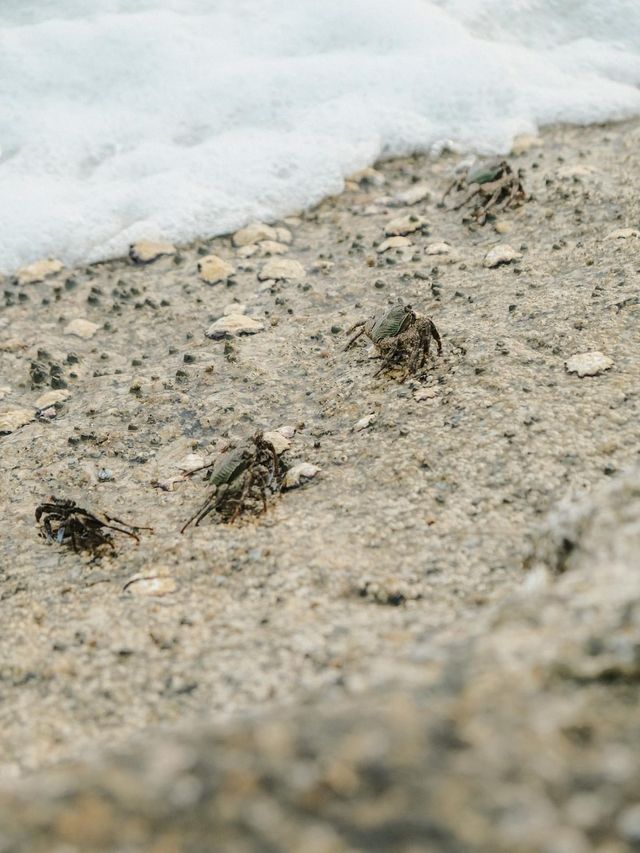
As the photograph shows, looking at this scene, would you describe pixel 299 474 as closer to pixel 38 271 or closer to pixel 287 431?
pixel 287 431

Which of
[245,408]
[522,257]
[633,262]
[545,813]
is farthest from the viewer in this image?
[522,257]

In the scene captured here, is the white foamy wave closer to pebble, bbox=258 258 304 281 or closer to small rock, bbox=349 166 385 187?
small rock, bbox=349 166 385 187

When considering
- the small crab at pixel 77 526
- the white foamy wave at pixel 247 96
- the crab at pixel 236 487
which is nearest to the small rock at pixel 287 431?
the crab at pixel 236 487

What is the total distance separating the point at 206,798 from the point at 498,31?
881 centimetres

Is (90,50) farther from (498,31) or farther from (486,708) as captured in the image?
(486,708)

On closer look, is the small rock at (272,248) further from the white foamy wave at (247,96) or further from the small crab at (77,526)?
the small crab at (77,526)

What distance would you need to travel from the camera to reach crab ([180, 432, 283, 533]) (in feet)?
9.61

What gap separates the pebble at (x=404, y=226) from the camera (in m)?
5.22

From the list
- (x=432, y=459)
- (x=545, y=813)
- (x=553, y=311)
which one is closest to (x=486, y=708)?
(x=545, y=813)

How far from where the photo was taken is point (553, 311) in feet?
12.6

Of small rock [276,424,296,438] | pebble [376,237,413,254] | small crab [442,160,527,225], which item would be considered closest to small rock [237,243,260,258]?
pebble [376,237,413,254]

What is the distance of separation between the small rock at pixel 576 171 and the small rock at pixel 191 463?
358 cm

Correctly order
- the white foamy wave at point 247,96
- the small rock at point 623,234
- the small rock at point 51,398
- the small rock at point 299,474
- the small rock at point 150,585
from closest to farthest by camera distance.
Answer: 1. the small rock at point 150,585
2. the small rock at point 299,474
3. the small rock at point 51,398
4. the small rock at point 623,234
5. the white foamy wave at point 247,96

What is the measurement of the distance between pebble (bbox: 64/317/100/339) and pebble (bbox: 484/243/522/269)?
2.47m
